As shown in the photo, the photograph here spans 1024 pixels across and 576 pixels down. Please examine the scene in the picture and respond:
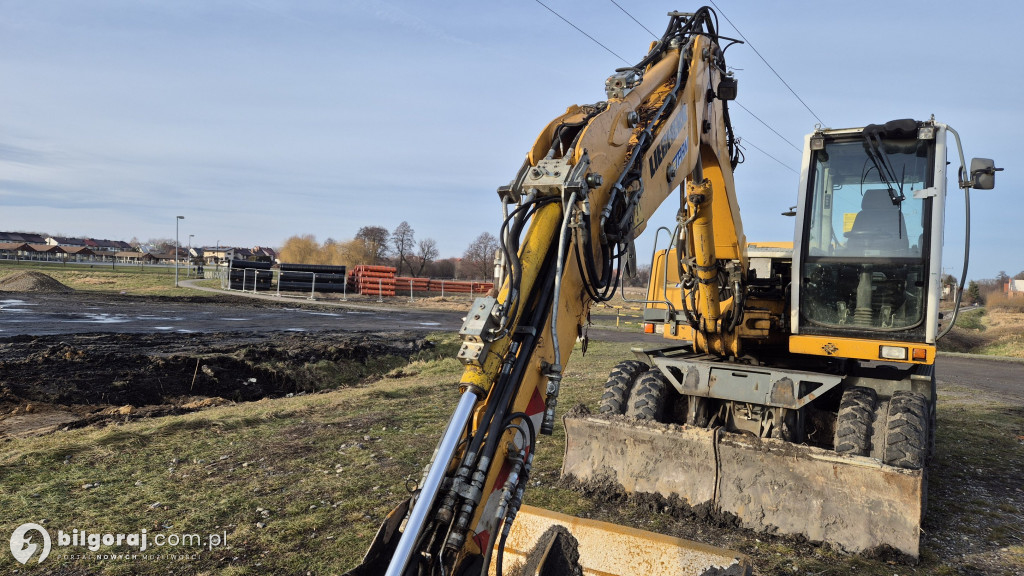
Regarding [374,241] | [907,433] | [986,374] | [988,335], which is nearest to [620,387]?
[907,433]

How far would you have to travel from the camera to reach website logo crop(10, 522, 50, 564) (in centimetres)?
400

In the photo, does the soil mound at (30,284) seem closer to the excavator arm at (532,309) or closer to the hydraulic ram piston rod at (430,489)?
the excavator arm at (532,309)

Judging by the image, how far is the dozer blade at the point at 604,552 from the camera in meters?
3.56

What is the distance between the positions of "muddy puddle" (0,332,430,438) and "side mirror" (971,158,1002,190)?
8.88 m

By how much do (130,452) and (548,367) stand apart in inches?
205

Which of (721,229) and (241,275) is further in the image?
(241,275)

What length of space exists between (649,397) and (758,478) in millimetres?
1255

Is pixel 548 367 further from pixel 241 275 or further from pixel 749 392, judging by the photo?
pixel 241 275

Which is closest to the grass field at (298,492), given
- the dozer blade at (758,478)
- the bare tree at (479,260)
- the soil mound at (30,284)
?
the dozer blade at (758,478)

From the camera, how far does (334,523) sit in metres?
4.65

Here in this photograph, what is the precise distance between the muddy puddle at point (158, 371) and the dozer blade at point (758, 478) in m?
5.83

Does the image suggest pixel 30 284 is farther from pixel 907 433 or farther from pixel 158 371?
pixel 907 433

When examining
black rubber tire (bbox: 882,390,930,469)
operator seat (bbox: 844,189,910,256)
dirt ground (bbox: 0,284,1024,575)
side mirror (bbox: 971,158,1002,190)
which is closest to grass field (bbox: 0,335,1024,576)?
dirt ground (bbox: 0,284,1024,575)

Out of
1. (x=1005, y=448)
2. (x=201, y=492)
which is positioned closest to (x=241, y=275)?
(x=201, y=492)
